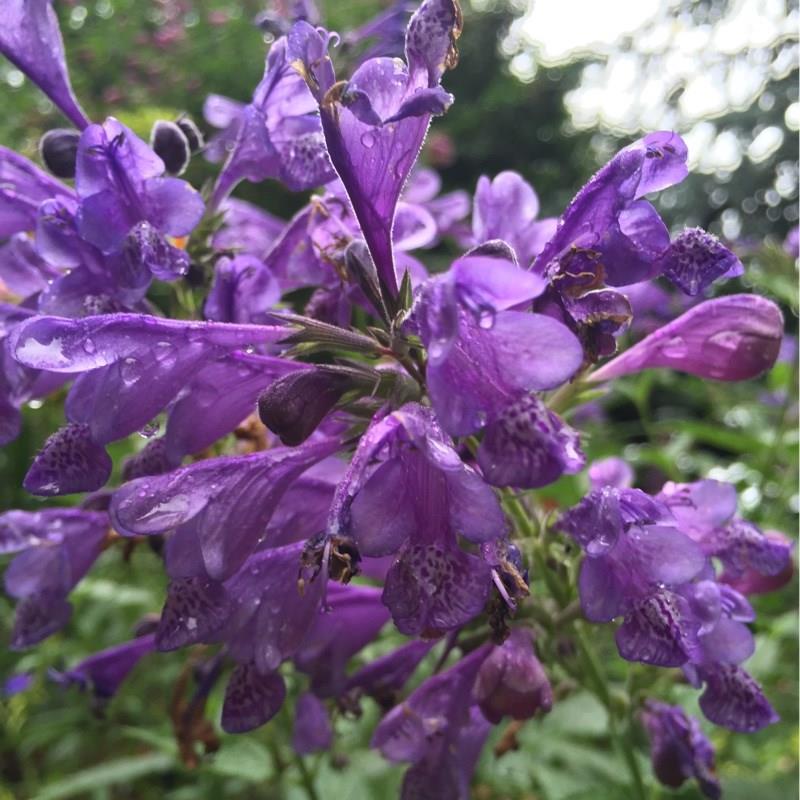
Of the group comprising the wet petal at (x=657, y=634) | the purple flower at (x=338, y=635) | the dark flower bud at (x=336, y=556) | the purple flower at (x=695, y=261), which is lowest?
the purple flower at (x=338, y=635)

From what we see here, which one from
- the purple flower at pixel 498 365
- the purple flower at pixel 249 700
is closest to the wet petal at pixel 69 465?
the purple flower at pixel 249 700

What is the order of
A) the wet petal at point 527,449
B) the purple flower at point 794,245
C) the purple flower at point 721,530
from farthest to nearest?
the purple flower at point 794,245
the purple flower at point 721,530
the wet petal at point 527,449

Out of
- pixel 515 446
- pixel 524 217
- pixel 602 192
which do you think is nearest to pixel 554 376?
pixel 515 446

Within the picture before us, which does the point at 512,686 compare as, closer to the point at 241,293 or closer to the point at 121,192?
the point at 241,293

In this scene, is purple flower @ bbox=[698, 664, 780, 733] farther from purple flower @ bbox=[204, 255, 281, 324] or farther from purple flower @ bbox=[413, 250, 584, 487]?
purple flower @ bbox=[204, 255, 281, 324]

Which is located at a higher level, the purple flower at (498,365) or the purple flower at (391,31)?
the purple flower at (391,31)

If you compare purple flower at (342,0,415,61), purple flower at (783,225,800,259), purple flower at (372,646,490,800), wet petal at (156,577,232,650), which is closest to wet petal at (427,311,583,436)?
wet petal at (156,577,232,650)

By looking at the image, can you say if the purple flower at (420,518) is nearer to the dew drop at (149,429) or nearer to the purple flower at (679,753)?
the dew drop at (149,429)

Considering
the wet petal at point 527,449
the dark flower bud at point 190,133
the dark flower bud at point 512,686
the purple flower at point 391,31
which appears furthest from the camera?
the purple flower at point 391,31
